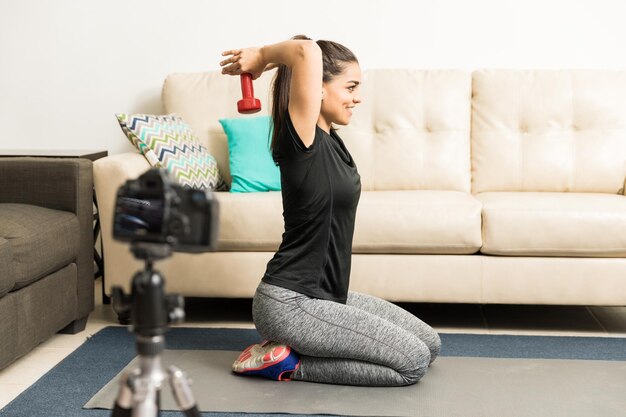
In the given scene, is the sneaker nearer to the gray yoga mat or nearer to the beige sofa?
the gray yoga mat

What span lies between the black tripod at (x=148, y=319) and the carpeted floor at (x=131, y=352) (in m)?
1.05

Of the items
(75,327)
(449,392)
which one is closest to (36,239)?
(75,327)

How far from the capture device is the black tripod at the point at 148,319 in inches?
41.2

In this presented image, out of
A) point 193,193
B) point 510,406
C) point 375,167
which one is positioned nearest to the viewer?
point 193,193

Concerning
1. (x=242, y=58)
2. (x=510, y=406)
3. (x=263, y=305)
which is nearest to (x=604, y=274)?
(x=510, y=406)

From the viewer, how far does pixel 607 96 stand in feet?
11.1

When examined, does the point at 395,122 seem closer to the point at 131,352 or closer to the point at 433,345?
the point at 433,345

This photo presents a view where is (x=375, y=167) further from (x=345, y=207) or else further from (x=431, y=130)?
(x=345, y=207)

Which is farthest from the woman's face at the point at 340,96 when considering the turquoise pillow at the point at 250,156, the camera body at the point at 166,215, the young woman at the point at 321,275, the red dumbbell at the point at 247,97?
the camera body at the point at 166,215

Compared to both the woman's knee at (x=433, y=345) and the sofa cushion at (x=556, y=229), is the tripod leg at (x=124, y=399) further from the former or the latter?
the sofa cushion at (x=556, y=229)

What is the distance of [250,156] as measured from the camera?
3.24 meters

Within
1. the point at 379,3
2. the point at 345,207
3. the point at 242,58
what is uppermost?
the point at 379,3

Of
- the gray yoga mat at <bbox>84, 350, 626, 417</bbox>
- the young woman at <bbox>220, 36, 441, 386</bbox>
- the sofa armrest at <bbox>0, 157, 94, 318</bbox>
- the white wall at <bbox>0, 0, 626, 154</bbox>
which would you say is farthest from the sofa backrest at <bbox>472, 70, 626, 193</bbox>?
the sofa armrest at <bbox>0, 157, 94, 318</bbox>

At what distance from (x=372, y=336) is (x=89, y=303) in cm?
114
